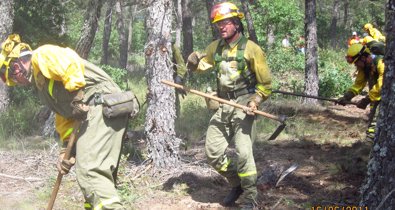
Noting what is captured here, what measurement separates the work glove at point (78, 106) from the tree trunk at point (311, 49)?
7.90m

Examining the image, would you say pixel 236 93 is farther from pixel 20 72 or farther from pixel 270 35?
pixel 270 35

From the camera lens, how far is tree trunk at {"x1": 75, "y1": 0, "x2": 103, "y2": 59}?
9672mm

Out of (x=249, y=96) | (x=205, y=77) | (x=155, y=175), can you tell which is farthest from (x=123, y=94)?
(x=205, y=77)

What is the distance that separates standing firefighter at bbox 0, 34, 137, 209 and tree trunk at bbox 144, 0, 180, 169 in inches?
66.4

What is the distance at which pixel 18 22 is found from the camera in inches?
470

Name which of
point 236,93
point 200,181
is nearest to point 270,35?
point 200,181

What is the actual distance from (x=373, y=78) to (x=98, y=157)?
171 inches

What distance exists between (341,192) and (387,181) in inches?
67.0

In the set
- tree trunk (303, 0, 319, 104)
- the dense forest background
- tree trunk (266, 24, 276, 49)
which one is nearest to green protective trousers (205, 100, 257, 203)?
the dense forest background

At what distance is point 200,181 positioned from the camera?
20.2 ft

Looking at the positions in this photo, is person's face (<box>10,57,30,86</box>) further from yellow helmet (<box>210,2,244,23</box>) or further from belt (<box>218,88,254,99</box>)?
belt (<box>218,88,254,99</box>)

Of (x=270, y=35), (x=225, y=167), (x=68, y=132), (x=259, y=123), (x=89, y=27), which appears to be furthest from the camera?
(x=270, y=35)

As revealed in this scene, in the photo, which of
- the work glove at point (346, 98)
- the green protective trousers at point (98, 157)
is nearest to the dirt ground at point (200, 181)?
the work glove at point (346, 98)

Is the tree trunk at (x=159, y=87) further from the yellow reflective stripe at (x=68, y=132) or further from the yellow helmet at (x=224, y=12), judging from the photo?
the yellow reflective stripe at (x=68, y=132)
